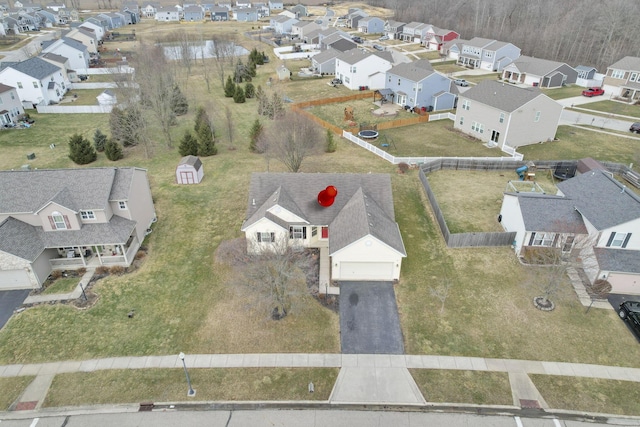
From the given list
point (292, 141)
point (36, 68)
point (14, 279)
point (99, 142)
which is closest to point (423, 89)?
point (292, 141)

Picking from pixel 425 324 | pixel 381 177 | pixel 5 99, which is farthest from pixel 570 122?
pixel 5 99

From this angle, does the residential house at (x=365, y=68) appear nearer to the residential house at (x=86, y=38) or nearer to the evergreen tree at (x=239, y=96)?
the evergreen tree at (x=239, y=96)

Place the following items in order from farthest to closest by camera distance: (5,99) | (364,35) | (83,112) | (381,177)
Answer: (364,35), (83,112), (5,99), (381,177)

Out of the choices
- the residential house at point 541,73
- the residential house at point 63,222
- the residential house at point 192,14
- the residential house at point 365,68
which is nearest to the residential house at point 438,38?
the residential house at point 541,73

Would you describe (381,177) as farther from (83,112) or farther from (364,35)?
(364,35)

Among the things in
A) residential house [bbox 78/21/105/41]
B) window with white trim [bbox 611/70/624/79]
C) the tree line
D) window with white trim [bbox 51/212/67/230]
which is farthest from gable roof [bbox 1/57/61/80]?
the tree line

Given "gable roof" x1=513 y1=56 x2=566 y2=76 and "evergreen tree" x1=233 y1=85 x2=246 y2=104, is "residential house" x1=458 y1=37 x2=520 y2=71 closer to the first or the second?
"gable roof" x1=513 y1=56 x2=566 y2=76
